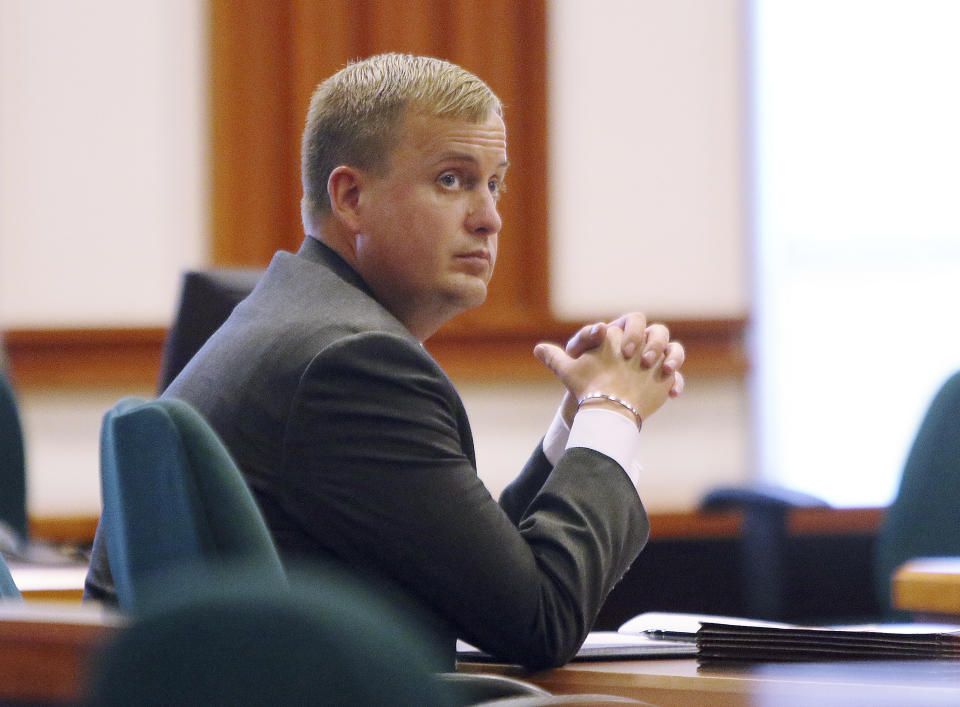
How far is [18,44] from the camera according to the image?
11.3 ft

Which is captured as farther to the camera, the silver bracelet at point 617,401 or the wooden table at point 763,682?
the silver bracelet at point 617,401

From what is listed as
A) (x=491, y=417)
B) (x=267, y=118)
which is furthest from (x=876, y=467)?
(x=267, y=118)

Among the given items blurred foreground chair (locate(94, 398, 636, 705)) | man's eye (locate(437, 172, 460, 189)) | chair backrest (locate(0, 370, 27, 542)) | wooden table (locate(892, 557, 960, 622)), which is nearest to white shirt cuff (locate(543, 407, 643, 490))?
man's eye (locate(437, 172, 460, 189))

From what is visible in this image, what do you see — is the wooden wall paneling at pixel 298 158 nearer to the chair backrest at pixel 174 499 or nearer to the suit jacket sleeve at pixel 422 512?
the suit jacket sleeve at pixel 422 512

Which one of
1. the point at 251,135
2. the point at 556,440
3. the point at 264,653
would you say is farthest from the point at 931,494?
the point at 264,653

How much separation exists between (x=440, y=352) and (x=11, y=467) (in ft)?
3.86

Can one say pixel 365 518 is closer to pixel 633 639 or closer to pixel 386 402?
pixel 386 402

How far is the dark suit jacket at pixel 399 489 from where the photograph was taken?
4.42 ft

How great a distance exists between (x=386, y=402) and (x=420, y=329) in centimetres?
36

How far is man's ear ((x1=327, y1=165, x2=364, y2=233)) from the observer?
65.2 inches

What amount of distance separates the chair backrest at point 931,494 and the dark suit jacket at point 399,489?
144cm

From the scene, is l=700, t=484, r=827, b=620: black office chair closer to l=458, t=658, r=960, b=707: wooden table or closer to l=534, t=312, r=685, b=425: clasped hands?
l=534, t=312, r=685, b=425: clasped hands

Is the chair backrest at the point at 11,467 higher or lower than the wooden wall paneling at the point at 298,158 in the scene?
lower

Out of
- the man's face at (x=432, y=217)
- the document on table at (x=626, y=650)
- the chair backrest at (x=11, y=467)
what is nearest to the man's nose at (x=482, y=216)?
the man's face at (x=432, y=217)
